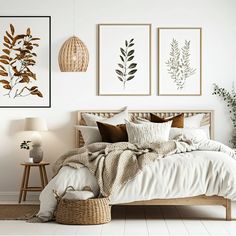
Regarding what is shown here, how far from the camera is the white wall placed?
25.4 feet

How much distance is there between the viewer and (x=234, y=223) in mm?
5898

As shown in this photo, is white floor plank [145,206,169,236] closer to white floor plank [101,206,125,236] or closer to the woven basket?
white floor plank [101,206,125,236]

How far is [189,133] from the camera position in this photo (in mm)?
6938

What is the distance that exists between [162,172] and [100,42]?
8.10 feet

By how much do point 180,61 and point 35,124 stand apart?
201 centimetres

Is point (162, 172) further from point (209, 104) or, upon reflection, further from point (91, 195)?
point (209, 104)

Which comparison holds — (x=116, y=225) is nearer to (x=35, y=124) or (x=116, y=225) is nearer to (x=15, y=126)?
(x=35, y=124)

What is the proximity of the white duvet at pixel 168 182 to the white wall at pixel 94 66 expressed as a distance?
6.15 ft

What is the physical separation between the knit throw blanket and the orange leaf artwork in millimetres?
1670

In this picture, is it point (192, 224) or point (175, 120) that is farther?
point (175, 120)

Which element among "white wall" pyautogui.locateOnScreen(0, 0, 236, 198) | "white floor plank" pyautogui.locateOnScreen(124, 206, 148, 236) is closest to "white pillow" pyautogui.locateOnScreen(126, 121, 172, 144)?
"white floor plank" pyautogui.locateOnScreen(124, 206, 148, 236)

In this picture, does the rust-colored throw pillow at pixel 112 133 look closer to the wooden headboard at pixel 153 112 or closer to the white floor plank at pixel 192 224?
the wooden headboard at pixel 153 112

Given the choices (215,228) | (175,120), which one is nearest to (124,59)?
(175,120)

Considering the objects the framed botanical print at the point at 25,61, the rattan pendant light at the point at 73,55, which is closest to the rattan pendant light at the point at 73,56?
the rattan pendant light at the point at 73,55
